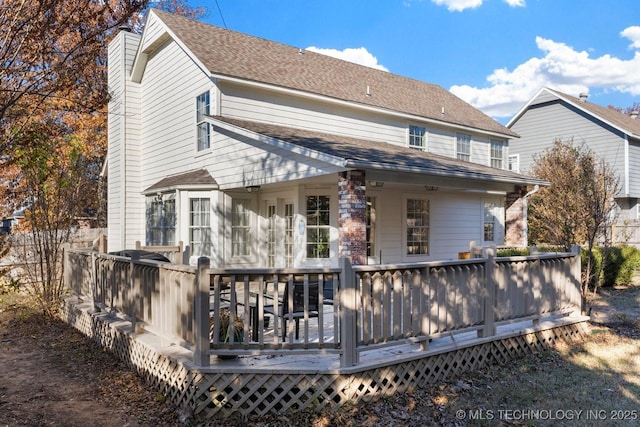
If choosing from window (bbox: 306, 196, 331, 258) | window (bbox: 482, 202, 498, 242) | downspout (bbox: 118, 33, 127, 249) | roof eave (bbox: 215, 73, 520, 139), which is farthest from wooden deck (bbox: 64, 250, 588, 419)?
window (bbox: 482, 202, 498, 242)

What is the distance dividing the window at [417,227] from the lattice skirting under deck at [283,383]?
789cm

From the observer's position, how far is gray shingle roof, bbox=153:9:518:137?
38.8ft

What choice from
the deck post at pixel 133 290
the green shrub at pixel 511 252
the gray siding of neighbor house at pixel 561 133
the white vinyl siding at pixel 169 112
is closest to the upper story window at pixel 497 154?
the gray siding of neighbor house at pixel 561 133

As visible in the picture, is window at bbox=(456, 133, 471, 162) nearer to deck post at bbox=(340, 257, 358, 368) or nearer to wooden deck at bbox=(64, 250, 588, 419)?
wooden deck at bbox=(64, 250, 588, 419)

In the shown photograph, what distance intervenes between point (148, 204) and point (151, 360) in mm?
9216

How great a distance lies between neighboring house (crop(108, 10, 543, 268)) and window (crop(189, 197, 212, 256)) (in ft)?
0.09

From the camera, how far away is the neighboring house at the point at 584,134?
20375 mm

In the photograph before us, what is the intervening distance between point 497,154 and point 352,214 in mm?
11667

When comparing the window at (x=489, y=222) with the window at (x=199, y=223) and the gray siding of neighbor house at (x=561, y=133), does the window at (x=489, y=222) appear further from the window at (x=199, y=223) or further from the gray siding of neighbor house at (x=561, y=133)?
the window at (x=199, y=223)

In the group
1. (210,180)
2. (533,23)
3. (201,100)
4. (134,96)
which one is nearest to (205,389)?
(210,180)

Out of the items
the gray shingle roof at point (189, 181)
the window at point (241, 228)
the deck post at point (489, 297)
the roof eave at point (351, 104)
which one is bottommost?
the deck post at point (489, 297)

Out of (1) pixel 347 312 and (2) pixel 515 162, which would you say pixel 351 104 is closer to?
(1) pixel 347 312

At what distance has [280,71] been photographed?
12.8m

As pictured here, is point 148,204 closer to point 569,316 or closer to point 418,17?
point 569,316
